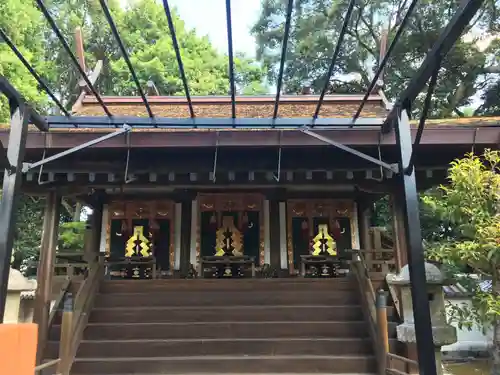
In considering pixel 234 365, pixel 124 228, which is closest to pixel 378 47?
pixel 124 228

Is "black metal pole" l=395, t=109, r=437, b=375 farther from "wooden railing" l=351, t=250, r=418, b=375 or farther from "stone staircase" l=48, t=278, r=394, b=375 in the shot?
"stone staircase" l=48, t=278, r=394, b=375

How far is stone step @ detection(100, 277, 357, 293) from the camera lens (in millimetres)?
7543

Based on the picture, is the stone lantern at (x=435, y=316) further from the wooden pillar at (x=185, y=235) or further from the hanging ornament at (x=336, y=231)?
the wooden pillar at (x=185, y=235)

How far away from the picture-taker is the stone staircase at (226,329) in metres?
5.98

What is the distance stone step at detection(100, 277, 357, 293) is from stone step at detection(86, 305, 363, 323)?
1.91 ft

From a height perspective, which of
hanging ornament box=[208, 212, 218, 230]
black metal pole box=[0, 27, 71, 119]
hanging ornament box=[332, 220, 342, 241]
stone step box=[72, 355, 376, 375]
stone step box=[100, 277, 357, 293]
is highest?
black metal pole box=[0, 27, 71, 119]

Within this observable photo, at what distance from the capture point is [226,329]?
663 cm

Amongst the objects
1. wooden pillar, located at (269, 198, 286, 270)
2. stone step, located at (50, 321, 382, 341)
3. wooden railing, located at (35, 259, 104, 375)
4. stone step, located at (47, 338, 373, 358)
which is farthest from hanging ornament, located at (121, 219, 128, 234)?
stone step, located at (47, 338, 373, 358)

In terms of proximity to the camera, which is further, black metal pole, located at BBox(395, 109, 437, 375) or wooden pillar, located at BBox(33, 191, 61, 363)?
wooden pillar, located at BBox(33, 191, 61, 363)

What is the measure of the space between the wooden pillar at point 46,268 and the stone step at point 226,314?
0.71m

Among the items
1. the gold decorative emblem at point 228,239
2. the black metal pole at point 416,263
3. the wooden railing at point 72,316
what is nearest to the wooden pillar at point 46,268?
the wooden railing at point 72,316

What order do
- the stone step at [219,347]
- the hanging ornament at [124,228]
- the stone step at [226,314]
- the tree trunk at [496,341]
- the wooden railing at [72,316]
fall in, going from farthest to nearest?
the hanging ornament at [124,228] → the stone step at [226,314] → the stone step at [219,347] → the wooden railing at [72,316] → the tree trunk at [496,341]

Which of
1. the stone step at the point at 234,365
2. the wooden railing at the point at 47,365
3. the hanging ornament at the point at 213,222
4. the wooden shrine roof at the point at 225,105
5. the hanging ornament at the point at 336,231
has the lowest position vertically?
the stone step at the point at 234,365

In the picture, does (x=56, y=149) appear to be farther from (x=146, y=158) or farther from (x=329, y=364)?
(x=329, y=364)
